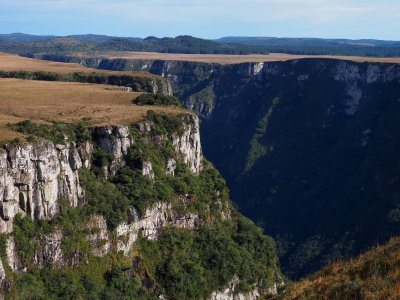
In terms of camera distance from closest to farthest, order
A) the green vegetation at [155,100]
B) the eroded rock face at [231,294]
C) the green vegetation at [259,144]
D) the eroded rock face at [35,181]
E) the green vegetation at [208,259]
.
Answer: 1. the eroded rock face at [35,181]
2. the green vegetation at [208,259]
3. the eroded rock face at [231,294]
4. the green vegetation at [155,100]
5. the green vegetation at [259,144]

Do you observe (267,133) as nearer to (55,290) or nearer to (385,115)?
(385,115)

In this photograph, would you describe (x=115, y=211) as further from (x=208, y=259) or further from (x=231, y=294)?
(x=231, y=294)

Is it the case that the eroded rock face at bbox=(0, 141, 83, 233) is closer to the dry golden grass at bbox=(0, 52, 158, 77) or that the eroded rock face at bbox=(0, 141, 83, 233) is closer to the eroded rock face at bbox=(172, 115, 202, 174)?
the eroded rock face at bbox=(172, 115, 202, 174)

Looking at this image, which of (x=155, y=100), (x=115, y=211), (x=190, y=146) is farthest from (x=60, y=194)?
(x=155, y=100)

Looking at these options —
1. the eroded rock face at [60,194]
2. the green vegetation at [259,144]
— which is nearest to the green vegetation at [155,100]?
the eroded rock face at [60,194]

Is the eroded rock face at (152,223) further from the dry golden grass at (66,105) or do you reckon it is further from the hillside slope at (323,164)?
the hillside slope at (323,164)

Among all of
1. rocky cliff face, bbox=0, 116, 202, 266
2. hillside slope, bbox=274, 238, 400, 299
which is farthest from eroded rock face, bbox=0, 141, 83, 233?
hillside slope, bbox=274, 238, 400, 299
